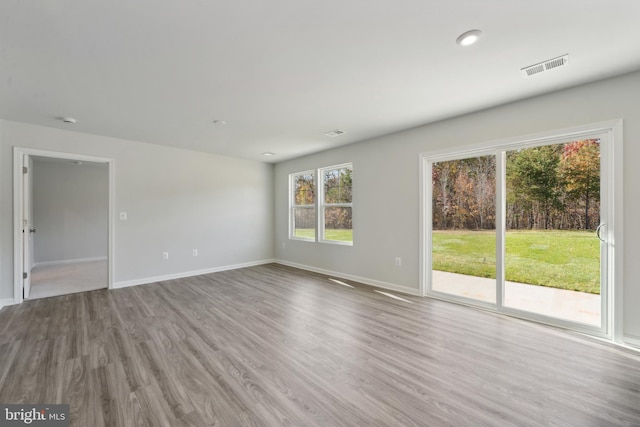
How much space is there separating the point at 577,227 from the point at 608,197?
1.26ft

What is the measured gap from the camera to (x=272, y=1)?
5.17ft

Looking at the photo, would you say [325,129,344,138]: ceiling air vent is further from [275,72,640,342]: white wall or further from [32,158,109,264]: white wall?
[32,158,109,264]: white wall

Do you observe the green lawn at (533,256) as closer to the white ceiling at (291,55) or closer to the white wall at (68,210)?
the white ceiling at (291,55)

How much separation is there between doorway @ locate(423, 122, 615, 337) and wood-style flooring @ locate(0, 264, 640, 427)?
1.13 feet

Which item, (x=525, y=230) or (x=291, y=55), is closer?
(x=291, y=55)

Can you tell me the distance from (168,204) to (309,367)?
421 centimetres

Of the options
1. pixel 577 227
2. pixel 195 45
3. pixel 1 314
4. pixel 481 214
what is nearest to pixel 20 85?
pixel 195 45

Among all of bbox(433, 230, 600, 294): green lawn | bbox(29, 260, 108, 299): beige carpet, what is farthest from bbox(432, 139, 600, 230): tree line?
bbox(29, 260, 108, 299): beige carpet

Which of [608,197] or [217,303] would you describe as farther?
[217,303]

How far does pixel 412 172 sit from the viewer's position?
13.0ft

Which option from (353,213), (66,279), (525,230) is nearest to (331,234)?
(353,213)

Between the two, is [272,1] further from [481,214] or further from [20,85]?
[481,214]

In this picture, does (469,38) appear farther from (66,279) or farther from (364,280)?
(66,279)

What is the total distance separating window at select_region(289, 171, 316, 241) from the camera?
5.75 metres
